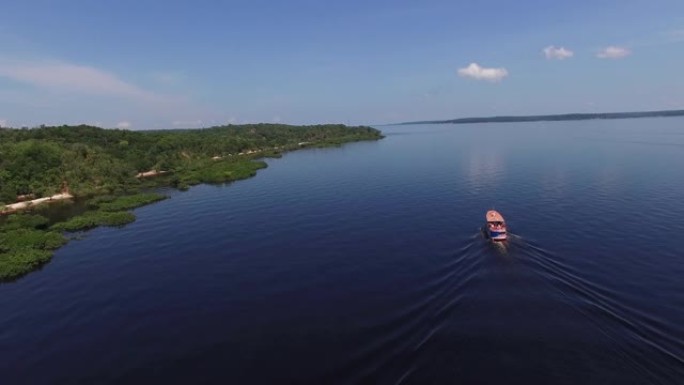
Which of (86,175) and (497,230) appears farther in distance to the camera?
(86,175)

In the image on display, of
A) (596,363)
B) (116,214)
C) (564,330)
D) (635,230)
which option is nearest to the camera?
(596,363)

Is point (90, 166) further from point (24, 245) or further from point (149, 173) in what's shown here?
point (24, 245)

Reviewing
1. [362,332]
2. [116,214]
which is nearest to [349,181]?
[116,214]

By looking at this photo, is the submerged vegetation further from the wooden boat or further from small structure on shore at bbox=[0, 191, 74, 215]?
the wooden boat

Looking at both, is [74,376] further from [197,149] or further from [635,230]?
[197,149]

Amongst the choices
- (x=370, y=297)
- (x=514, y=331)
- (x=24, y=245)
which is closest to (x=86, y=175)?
(x=24, y=245)

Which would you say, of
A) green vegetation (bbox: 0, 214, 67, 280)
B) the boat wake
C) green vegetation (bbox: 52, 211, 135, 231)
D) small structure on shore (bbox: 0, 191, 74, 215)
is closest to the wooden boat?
the boat wake
